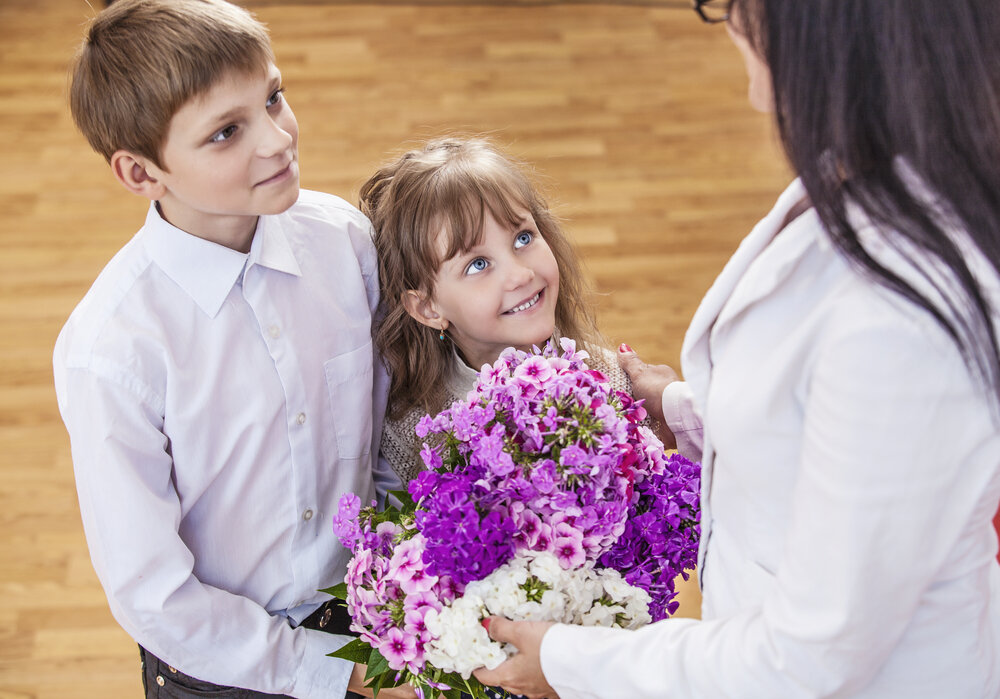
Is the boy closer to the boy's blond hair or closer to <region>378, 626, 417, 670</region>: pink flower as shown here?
the boy's blond hair

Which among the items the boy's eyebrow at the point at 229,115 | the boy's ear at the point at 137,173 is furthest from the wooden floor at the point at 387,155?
the boy's eyebrow at the point at 229,115

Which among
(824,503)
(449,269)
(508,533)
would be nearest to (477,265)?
(449,269)

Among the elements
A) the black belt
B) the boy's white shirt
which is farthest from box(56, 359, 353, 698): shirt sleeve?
the black belt

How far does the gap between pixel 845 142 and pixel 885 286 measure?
0.12 metres

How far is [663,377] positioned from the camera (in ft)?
5.28

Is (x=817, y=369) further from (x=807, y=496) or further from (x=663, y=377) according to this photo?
(x=663, y=377)

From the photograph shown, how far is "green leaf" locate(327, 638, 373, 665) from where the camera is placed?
1300 millimetres

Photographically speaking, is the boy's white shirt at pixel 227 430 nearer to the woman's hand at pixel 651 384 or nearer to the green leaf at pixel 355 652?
the green leaf at pixel 355 652

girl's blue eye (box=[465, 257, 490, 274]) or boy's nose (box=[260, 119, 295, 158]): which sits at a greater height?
boy's nose (box=[260, 119, 295, 158])

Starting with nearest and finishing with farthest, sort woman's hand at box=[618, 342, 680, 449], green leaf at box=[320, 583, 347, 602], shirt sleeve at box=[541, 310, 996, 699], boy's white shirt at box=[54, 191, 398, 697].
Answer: shirt sleeve at box=[541, 310, 996, 699] < boy's white shirt at box=[54, 191, 398, 697] < green leaf at box=[320, 583, 347, 602] < woman's hand at box=[618, 342, 680, 449]

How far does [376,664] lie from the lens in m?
1.27

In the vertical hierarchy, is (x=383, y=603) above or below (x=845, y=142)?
below

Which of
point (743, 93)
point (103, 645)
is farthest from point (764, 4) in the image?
point (743, 93)

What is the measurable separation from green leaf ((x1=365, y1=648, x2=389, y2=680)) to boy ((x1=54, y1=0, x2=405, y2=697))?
15 centimetres
